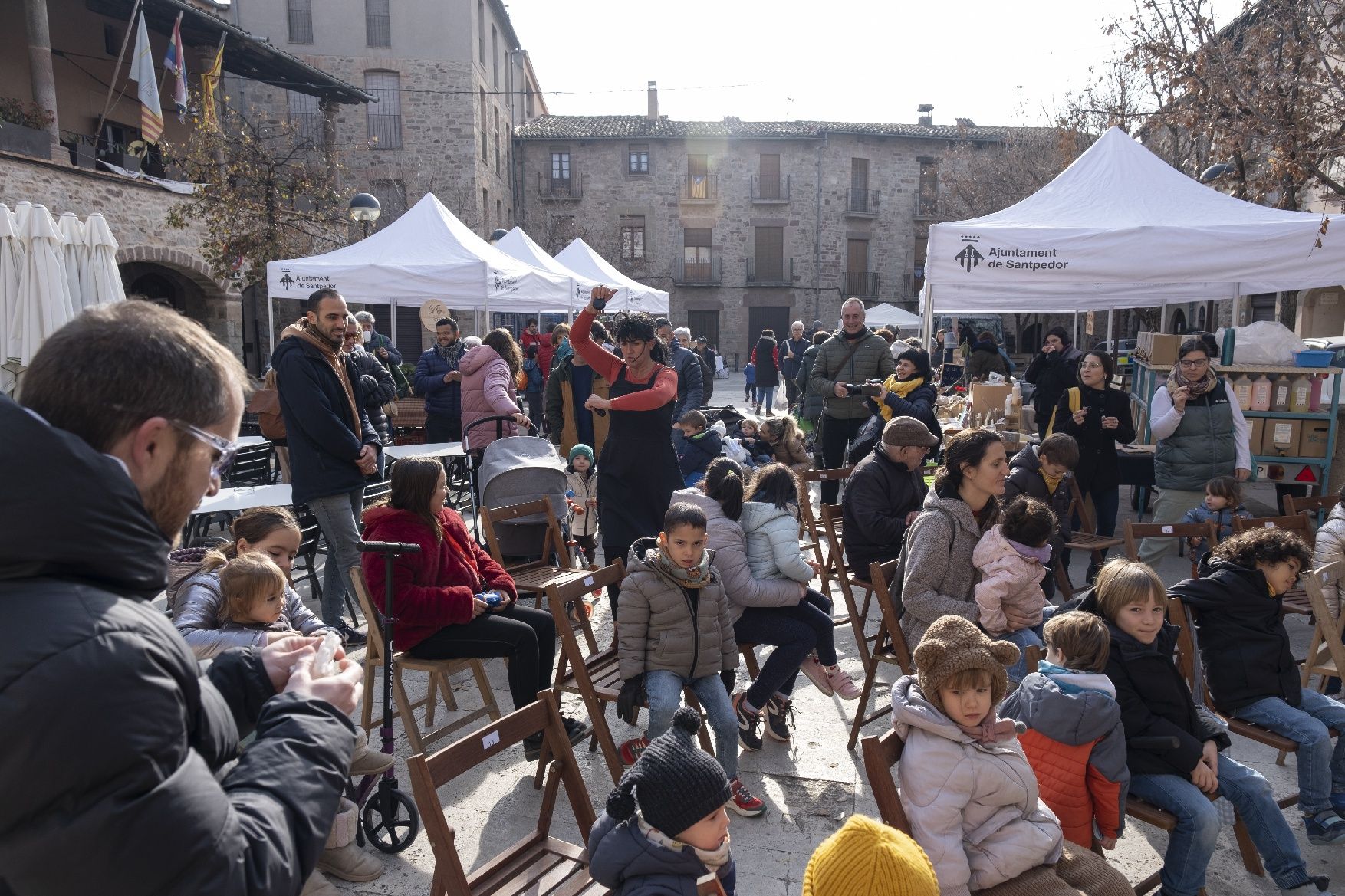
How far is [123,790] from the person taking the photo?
3.21 feet

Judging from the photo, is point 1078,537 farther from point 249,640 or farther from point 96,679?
point 96,679

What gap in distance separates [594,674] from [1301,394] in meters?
6.29

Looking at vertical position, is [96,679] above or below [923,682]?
above

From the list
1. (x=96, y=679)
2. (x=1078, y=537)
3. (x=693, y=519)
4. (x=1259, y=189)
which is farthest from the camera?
(x=1259, y=189)

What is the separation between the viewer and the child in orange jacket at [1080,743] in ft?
8.54

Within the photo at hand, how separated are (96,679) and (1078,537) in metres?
6.04

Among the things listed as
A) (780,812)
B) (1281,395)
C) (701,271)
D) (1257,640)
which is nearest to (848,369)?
(1281,395)

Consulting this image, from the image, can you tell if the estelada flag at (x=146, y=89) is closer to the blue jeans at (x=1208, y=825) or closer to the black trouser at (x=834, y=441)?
the black trouser at (x=834, y=441)

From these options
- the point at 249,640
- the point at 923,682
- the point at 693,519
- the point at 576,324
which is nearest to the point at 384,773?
the point at 249,640

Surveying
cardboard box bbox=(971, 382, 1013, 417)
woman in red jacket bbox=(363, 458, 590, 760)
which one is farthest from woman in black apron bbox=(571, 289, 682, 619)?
cardboard box bbox=(971, 382, 1013, 417)

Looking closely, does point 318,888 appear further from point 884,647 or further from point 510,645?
point 884,647

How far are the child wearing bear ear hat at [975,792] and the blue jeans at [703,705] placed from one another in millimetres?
1036

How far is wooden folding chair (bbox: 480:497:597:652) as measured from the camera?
183 inches

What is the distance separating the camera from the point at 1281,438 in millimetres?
6777
